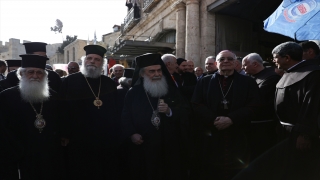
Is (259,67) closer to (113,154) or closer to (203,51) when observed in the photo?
(113,154)

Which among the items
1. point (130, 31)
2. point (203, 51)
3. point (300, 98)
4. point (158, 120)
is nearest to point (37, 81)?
point (158, 120)

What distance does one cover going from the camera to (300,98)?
2.78 m

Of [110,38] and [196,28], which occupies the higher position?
[110,38]

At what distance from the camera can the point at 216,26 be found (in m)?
9.84

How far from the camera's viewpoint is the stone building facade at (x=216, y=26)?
957cm

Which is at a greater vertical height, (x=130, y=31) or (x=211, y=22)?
(x=130, y=31)

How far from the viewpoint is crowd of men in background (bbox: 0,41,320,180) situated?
9.78 ft

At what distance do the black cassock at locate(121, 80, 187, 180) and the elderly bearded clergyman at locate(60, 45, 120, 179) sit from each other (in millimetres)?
364

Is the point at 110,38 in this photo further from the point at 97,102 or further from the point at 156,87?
the point at 156,87

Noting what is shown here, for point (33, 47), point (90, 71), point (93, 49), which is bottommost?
point (90, 71)

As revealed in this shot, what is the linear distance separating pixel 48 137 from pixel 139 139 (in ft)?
3.50

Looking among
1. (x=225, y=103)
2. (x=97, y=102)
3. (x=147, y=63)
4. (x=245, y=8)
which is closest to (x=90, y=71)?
(x=97, y=102)

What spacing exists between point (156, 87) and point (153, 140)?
0.66m

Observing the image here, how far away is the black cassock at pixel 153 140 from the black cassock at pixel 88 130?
0.36 m
